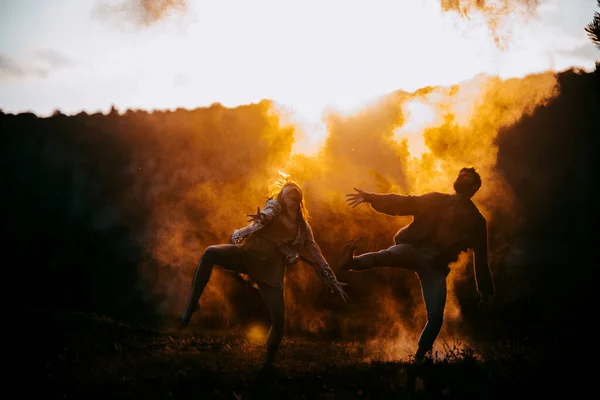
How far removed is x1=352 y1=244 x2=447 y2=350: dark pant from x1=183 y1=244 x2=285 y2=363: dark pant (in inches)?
49.2

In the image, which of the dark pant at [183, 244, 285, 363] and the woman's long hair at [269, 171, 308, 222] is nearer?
the dark pant at [183, 244, 285, 363]

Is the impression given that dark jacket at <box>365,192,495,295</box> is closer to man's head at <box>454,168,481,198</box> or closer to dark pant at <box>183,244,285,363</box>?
man's head at <box>454,168,481,198</box>

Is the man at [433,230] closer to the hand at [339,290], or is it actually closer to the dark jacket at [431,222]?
the dark jacket at [431,222]

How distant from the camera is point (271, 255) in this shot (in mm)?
8133

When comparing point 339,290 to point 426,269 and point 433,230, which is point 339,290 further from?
point 433,230

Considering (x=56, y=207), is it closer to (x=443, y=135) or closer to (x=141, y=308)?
(x=141, y=308)

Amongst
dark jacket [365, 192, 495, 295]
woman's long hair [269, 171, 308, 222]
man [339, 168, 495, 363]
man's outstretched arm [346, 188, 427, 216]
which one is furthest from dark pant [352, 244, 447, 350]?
woman's long hair [269, 171, 308, 222]

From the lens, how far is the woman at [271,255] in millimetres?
7918

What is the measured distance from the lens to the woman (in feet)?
26.0

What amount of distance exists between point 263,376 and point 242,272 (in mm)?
1676

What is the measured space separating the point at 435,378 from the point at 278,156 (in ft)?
29.0

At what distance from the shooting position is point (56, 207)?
22.8 metres

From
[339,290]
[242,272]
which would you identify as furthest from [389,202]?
[242,272]

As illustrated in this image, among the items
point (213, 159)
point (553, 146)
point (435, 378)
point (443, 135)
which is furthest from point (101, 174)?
point (435, 378)
